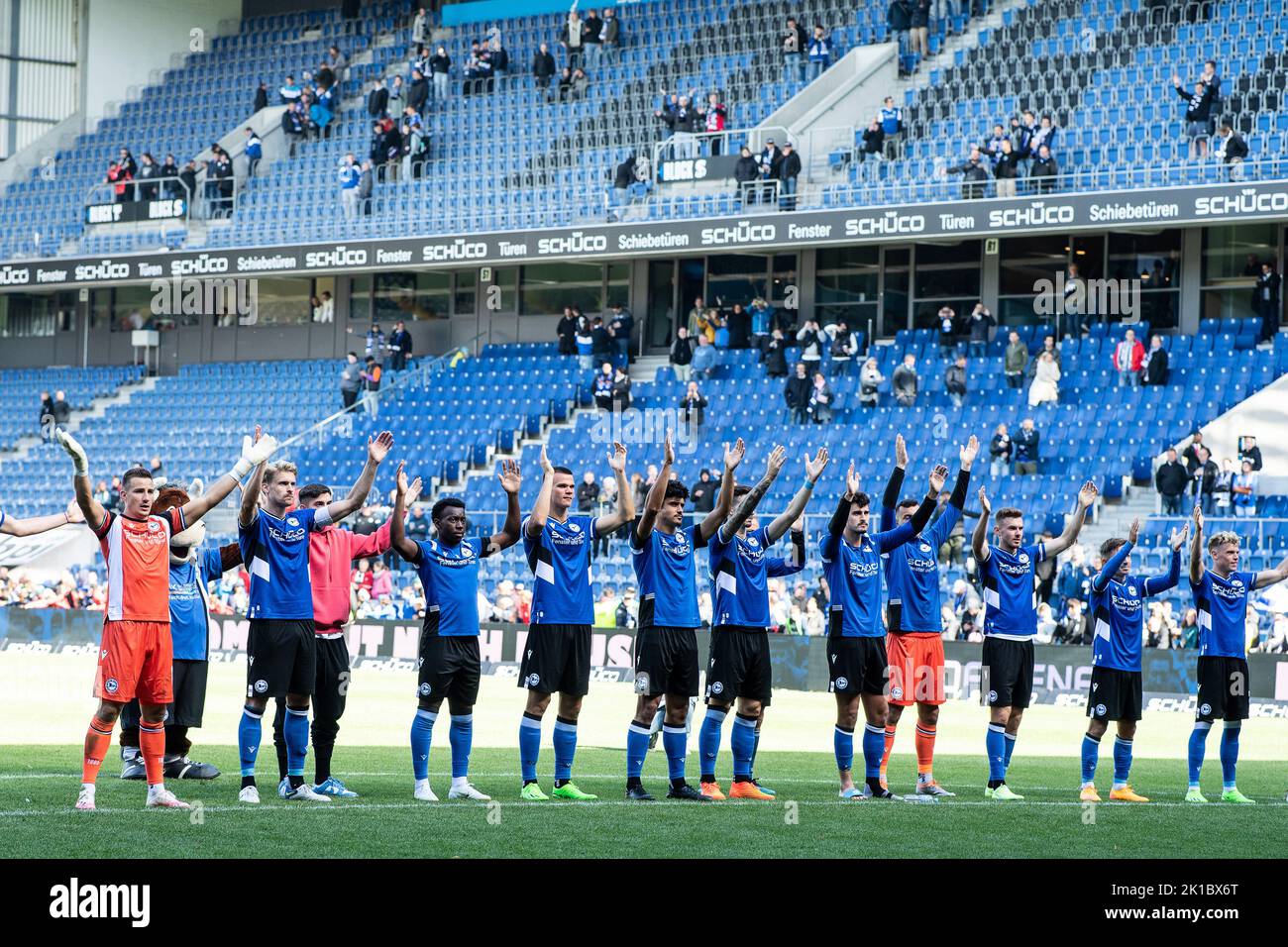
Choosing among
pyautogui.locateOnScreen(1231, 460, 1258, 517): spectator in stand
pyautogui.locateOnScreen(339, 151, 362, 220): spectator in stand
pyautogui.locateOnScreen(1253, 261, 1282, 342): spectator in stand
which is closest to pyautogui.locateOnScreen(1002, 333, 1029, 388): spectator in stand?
pyautogui.locateOnScreen(1253, 261, 1282, 342): spectator in stand

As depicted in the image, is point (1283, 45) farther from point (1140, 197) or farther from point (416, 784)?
point (416, 784)

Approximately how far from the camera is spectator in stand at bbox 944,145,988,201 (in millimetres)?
32594

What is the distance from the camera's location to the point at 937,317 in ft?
118

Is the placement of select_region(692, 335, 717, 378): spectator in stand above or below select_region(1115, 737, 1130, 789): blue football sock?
above

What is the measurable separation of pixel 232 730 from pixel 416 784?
6564mm

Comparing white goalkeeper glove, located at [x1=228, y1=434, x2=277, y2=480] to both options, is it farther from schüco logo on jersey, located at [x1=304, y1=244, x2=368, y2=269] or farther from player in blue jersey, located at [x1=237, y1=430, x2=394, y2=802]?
schüco logo on jersey, located at [x1=304, y1=244, x2=368, y2=269]

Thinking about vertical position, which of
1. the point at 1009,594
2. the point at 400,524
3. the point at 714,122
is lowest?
the point at 1009,594

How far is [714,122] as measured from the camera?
3694cm

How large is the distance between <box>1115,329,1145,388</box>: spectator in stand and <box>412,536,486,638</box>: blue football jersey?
2166cm

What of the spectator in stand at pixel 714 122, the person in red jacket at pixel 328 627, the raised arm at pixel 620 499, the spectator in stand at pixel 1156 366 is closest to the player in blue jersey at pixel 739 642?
the raised arm at pixel 620 499

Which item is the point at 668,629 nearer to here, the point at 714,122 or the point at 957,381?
the point at 957,381

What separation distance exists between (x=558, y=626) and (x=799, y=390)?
71.6ft

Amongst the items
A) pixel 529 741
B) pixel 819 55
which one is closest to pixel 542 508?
pixel 529 741

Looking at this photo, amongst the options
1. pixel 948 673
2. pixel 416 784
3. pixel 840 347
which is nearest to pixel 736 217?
pixel 840 347
